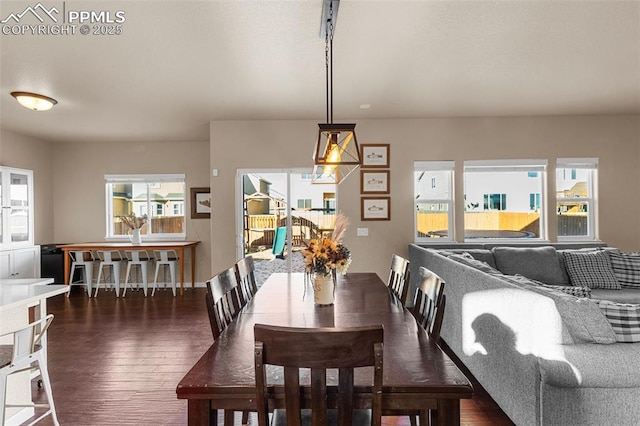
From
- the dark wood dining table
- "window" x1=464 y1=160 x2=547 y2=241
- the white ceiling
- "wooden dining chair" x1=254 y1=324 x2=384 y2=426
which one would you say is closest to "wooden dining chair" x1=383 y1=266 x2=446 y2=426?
the dark wood dining table

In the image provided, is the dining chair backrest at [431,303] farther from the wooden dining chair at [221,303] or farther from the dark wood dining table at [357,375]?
the wooden dining chair at [221,303]

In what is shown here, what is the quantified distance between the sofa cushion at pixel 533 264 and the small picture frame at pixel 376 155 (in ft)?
6.33

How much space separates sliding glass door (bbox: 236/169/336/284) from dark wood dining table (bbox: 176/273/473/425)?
330 centimetres

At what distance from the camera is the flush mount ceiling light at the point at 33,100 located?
12.4 ft

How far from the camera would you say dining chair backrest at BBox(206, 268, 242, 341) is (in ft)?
5.81

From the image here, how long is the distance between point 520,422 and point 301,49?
2.91 metres

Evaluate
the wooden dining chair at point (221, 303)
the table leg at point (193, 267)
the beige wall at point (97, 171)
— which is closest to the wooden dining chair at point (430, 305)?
the wooden dining chair at point (221, 303)

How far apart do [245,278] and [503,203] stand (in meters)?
4.23

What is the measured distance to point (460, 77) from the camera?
3650 millimetres

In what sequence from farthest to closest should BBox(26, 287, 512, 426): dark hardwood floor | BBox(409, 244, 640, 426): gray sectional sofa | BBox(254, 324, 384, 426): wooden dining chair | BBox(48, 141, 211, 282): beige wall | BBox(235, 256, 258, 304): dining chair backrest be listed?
BBox(48, 141, 211, 282): beige wall → BBox(235, 256, 258, 304): dining chair backrest → BBox(26, 287, 512, 426): dark hardwood floor → BBox(409, 244, 640, 426): gray sectional sofa → BBox(254, 324, 384, 426): wooden dining chair

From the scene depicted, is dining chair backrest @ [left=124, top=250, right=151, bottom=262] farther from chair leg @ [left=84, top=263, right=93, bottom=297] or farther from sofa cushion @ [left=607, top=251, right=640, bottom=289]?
sofa cushion @ [left=607, top=251, right=640, bottom=289]

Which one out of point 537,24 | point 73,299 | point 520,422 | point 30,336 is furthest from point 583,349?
point 73,299

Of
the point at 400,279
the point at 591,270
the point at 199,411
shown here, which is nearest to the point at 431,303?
the point at 400,279

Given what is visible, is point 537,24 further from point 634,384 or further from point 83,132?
point 83,132
